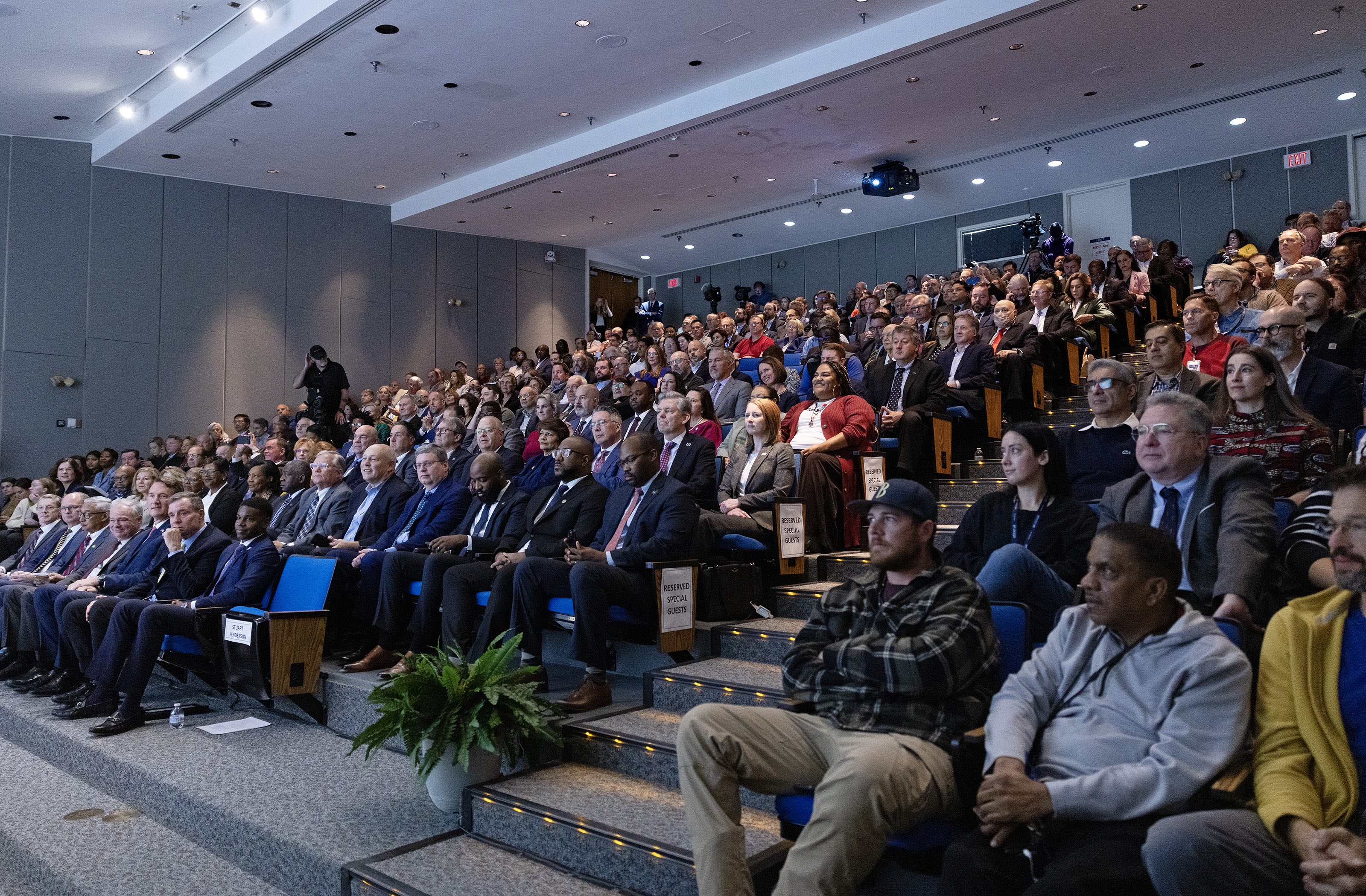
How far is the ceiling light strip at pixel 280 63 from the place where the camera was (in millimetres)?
7125

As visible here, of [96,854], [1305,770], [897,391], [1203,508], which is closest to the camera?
[1305,770]

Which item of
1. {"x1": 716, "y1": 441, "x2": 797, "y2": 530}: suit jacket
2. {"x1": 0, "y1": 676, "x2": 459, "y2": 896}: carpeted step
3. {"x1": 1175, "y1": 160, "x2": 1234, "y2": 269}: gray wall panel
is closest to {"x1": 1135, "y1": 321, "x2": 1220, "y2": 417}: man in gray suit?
{"x1": 716, "y1": 441, "x2": 797, "y2": 530}: suit jacket

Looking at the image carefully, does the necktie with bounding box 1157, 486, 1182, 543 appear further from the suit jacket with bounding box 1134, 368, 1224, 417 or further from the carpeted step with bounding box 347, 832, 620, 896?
the carpeted step with bounding box 347, 832, 620, 896

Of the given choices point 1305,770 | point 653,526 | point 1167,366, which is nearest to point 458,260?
point 653,526

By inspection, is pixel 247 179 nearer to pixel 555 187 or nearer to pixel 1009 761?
pixel 555 187

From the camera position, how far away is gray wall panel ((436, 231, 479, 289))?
43.5ft

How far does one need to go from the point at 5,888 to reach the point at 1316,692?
3.75 m

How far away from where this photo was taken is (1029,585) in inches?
99.0

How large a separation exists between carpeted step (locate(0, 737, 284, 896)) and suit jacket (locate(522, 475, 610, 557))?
176 centimetres

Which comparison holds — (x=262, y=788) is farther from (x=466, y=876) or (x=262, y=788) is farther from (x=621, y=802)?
(x=621, y=802)

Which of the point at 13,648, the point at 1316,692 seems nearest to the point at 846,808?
the point at 1316,692

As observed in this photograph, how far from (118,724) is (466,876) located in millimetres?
2449

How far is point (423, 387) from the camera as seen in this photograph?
11938mm

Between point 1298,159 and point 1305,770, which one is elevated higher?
point 1298,159
